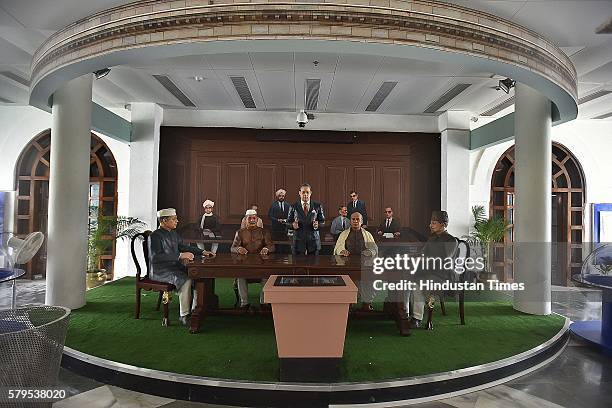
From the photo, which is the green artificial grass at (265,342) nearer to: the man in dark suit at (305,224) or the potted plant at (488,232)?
the man in dark suit at (305,224)

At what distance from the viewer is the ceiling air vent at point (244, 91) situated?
6973mm

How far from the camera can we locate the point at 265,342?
4180 millimetres

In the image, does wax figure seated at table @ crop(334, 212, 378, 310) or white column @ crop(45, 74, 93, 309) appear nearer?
wax figure seated at table @ crop(334, 212, 378, 310)

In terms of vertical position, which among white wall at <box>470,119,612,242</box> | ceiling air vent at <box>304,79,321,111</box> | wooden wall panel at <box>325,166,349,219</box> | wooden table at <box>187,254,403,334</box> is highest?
ceiling air vent at <box>304,79,321,111</box>

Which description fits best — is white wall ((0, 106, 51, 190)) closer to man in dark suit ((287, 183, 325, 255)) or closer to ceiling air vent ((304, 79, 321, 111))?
ceiling air vent ((304, 79, 321, 111))

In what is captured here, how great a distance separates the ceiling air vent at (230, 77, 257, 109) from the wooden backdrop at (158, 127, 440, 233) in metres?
0.77

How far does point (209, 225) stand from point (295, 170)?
222 centimetres

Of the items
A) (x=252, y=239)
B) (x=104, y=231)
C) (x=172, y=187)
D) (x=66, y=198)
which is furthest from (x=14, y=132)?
(x=252, y=239)

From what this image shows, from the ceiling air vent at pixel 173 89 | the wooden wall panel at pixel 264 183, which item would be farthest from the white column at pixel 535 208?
the ceiling air vent at pixel 173 89

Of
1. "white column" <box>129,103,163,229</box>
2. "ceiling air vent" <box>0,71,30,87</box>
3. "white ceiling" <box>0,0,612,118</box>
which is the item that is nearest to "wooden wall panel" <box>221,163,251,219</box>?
"white ceiling" <box>0,0,612,118</box>

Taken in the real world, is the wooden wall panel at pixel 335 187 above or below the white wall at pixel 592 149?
below

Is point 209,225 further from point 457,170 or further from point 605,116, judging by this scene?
point 605,116

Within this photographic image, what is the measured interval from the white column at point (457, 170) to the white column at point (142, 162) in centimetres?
610

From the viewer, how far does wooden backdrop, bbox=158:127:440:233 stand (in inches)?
358
